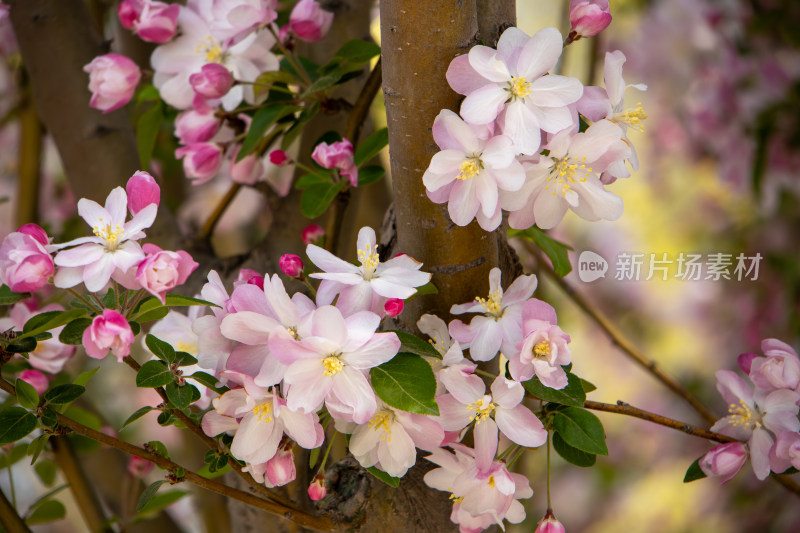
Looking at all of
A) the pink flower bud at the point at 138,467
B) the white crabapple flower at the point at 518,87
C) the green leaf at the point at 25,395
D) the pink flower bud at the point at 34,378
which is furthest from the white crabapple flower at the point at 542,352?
the pink flower bud at the point at 138,467

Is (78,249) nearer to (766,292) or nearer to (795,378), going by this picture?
(795,378)

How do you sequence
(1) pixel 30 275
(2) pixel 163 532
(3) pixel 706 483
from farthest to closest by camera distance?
1. (3) pixel 706 483
2. (2) pixel 163 532
3. (1) pixel 30 275

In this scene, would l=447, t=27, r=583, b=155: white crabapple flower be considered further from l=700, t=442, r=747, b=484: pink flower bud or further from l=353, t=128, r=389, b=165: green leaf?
l=700, t=442, r=747, b=484: pink flower bud

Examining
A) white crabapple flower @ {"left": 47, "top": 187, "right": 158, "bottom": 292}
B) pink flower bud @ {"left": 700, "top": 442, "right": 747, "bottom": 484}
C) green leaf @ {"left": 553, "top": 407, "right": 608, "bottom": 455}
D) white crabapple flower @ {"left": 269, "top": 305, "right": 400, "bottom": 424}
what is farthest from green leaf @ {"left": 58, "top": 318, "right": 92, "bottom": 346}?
pink flower bud @ {"left": 700, "top": 442, "right": 747, "bottom": 484}

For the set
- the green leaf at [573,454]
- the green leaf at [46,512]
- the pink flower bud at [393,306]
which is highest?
the pink flower bud at [393,306]

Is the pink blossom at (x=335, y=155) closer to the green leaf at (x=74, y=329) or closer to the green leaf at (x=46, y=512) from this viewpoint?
the green leaf at (x=74, y=329)

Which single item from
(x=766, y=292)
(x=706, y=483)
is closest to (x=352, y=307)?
(x=766, y=292)

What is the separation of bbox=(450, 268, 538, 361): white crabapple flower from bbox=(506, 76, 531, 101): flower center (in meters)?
0.13

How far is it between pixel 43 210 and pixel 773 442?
4.83 ft

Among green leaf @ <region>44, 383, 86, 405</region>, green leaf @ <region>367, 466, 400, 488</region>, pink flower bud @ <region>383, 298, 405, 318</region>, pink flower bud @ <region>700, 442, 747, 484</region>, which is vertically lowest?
pink flower bud @ <region>700, 442, 747, 484</region>

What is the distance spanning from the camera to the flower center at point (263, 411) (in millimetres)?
500

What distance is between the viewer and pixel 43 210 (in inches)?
61.9

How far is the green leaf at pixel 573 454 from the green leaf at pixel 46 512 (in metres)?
0.53

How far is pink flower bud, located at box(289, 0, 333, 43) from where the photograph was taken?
0.69 metres
